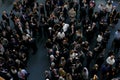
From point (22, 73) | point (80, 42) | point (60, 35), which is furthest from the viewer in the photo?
point (60, 35)

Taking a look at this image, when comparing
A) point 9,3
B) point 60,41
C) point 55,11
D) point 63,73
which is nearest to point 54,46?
point 60,41

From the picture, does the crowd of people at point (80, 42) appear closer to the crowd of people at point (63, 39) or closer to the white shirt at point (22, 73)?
the crowd of people at point (63, 39)

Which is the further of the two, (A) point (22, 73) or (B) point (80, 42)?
(B) point (80, 42)

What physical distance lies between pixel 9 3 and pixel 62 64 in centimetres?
885

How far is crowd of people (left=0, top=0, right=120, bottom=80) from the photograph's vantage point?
612 inches

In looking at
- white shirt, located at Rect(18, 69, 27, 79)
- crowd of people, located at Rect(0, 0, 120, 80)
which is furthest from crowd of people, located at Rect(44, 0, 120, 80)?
white shirt, located at Rect(18, 69, 27, 79)

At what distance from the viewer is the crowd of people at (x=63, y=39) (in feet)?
51.0

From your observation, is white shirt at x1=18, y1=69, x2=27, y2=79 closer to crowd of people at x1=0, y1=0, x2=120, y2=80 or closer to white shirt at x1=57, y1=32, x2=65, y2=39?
crowd of people at x1=0, y1=0, x2=120, y2=80

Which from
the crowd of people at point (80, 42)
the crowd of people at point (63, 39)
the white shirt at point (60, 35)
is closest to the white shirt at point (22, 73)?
the crowd of people at point (63, 39)

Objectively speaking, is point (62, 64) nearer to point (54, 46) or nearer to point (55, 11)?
point (54, 46)

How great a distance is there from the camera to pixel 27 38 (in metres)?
17.0

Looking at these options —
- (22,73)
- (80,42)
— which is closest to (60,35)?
(80,42)

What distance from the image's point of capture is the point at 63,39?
17078mm

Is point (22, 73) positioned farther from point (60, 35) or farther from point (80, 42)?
point (80, 42)
